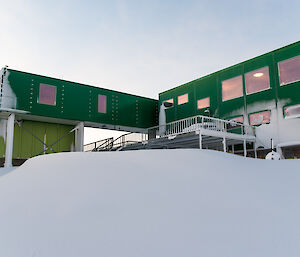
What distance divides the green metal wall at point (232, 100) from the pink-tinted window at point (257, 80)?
0.68ft

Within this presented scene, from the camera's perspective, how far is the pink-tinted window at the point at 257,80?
49.8 ft

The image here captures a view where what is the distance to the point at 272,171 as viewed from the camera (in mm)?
8008

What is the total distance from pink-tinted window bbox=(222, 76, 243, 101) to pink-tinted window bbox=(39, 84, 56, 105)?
10.7m

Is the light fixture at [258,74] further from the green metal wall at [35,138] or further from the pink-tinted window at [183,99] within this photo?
the green metal wall at [35,138]

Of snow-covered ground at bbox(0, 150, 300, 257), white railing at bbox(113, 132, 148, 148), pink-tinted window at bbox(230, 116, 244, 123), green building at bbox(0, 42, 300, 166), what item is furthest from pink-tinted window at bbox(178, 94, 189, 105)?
snow-covered ground at bbox(0, 150, 300, 257)

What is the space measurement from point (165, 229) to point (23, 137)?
54.6 feet

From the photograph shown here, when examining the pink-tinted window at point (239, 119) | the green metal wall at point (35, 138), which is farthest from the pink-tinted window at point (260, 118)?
the green metal wall at point (35, 138)

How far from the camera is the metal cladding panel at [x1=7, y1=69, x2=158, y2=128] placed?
16016 mm

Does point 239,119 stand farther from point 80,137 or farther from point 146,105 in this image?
point 80,137

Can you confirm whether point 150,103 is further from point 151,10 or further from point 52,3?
point 52,3

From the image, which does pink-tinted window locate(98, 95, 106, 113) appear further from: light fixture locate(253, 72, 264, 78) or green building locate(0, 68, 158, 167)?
light fixture locate(253, 72, 264, 78)

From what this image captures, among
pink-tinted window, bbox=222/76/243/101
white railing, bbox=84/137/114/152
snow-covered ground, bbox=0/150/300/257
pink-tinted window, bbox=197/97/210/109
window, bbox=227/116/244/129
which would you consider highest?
pink-tinted window, bbox=222/76/243/101

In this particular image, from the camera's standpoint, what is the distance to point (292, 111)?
1392 centimetres

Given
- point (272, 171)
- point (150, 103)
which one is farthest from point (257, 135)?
point (150, 103)
